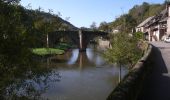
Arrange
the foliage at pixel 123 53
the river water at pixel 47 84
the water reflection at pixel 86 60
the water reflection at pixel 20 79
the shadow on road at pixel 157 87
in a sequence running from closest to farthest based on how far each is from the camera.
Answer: the water reflection at pixel 20 79
the river water at pixel 47 84
the shadow on road at pixel 157 87
the foliage at pixel 123 53
the water reflection at pixel 86 60

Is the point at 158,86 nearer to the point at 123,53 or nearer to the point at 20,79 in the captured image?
the point at 20,79

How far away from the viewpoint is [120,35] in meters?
40.5

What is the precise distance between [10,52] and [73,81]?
28339mm

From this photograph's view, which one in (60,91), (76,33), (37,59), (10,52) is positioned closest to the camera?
(10,52)

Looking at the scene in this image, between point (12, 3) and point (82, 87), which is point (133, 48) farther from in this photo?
point (12, 3)

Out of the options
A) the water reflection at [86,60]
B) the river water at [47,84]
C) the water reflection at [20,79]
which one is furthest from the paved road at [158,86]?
the water reflection at [86,60]

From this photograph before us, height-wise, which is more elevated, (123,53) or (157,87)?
(123,53)

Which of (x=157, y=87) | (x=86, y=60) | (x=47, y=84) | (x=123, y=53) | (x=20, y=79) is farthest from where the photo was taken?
(x=86, y=60)

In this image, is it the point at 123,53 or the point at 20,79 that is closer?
the point at 20,79

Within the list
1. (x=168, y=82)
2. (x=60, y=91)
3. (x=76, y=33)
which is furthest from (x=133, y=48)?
(x=76, y=33)

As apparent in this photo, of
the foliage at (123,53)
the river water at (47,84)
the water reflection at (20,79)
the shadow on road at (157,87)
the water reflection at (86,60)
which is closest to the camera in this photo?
the water reflection at (20,79)

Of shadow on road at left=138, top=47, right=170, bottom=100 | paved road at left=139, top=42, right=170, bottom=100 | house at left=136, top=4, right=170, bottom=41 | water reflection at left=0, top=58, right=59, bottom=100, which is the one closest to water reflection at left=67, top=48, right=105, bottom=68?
house at left=136, top=4, right=170, bottom=41

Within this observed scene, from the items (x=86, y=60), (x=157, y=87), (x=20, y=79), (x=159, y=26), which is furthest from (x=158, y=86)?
(x=159, y=26)

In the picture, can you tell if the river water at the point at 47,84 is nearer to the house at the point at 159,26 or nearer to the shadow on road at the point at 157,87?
the shadow on road at the point at 157,87
